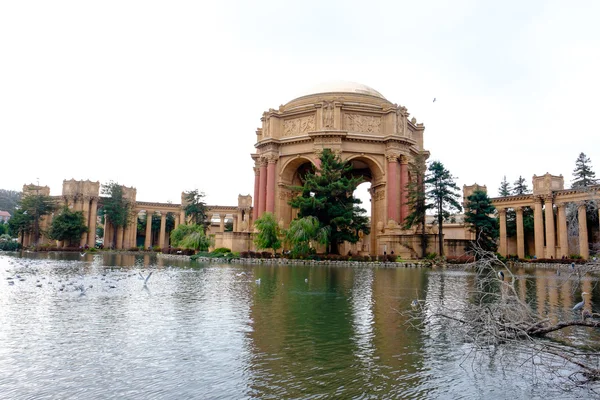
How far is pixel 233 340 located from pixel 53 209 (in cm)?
6035

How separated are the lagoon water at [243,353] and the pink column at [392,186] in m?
28.8

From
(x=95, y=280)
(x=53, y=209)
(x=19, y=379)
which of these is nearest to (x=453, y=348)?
(x=19, y=379)

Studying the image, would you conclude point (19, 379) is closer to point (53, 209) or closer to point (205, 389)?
point (205, 389)

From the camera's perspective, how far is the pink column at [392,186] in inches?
1560

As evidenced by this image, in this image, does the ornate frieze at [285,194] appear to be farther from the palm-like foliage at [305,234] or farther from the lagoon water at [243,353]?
the lagoon water at [243,353]

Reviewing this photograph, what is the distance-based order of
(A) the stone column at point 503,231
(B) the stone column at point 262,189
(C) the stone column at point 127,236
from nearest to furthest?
(B) the stone column at point 262,189 → (A) the stone column at point 503,231 → (C) the stone column at point 127,236

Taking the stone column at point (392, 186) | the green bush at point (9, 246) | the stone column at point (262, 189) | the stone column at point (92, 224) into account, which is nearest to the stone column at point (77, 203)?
the stone column at point (92, 224)

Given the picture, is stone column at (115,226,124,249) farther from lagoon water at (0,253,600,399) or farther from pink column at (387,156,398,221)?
lagoon water at (0,253,600,399)

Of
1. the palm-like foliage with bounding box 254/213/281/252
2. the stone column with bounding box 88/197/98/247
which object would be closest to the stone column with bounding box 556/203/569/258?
the palm-like foliage with bounding box 254/213/281/252

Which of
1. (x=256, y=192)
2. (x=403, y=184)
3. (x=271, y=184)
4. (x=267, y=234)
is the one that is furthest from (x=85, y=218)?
(x=403, y=184)

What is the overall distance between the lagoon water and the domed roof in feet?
115

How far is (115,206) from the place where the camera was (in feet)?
195

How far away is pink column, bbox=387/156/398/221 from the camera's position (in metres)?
39.6

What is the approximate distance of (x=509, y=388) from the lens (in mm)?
4934
